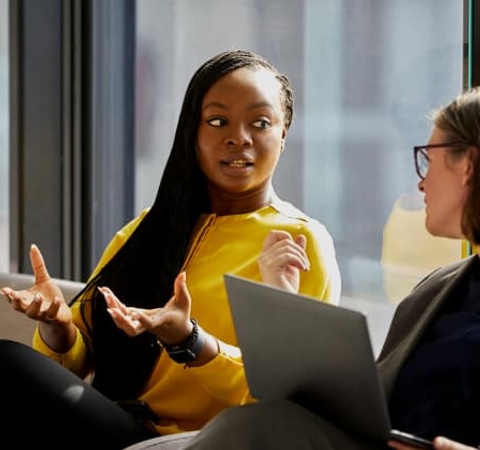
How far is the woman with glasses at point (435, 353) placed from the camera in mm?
1629

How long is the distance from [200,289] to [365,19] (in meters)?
1.08

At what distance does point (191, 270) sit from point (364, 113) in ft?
3.08

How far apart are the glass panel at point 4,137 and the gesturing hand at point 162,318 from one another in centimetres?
213

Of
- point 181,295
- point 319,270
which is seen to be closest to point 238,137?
point 319,270

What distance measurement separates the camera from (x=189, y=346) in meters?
2.00

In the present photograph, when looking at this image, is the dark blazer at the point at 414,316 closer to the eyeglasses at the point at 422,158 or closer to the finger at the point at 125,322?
the eyeglasses at the point at 422,158

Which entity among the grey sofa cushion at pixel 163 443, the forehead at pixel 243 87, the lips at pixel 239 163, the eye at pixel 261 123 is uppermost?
the forehead at pixel 243 87

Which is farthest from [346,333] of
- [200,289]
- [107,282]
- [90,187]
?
[90,187]

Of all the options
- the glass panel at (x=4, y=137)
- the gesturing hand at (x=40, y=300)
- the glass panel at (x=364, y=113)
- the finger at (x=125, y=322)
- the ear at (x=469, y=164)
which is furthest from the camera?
the glass panel at (x=4, y=137)

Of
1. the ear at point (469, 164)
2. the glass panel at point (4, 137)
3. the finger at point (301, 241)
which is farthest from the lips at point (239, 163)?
the glass panel at point (4, 137)

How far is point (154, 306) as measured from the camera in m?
2.30

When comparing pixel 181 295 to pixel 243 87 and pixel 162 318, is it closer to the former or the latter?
pixel 162 318

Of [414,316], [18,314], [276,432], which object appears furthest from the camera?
[18,314]

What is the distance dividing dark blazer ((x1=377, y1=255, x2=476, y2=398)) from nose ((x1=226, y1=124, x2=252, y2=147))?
0.48 m
